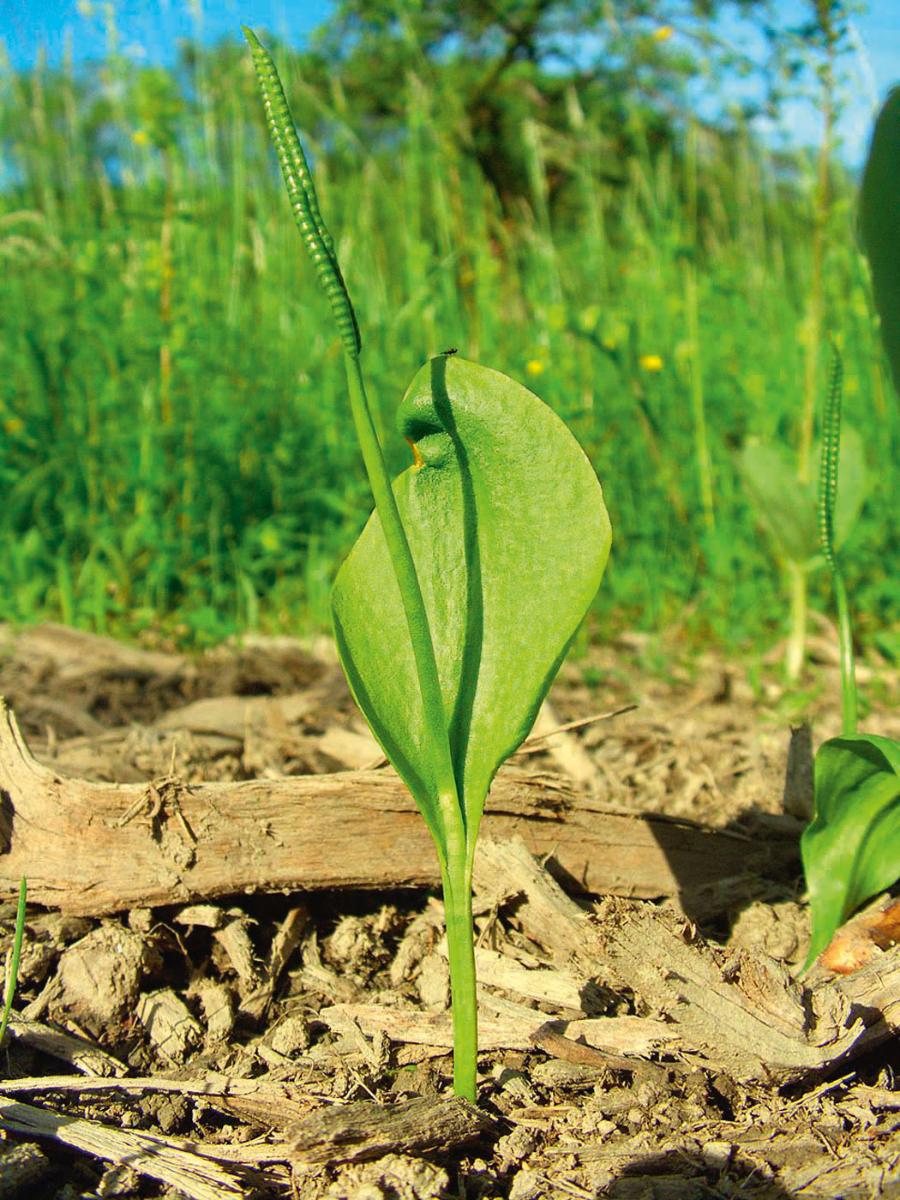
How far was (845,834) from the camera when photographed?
109cm

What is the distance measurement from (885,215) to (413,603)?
45 centimetres

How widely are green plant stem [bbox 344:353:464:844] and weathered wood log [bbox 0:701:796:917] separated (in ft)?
1.09

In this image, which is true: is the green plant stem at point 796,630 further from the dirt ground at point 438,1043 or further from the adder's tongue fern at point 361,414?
the adder's tongue fern at point 361,414

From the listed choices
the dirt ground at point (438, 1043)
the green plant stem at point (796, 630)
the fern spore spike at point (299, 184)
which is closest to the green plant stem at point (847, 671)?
the dirt ground at point (438, 1043)

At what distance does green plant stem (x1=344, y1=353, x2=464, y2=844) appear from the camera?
0.80 m

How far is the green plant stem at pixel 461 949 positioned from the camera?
0.89 metres

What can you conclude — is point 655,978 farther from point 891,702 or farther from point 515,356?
point 515,356

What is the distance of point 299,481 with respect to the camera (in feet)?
9.11

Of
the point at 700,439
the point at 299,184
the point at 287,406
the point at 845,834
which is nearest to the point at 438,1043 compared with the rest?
the point at 845,834

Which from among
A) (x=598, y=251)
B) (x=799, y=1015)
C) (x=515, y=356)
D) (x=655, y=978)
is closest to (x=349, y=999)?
(x=655, y=978)

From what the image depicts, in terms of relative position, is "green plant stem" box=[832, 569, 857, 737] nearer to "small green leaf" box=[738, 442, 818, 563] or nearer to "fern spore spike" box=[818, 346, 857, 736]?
"fern spore spike" box=[818, 346, 857, 736]

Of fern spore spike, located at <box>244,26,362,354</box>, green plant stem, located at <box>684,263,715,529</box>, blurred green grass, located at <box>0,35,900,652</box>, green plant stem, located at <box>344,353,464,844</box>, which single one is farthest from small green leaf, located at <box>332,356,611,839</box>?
green plant stem, located at <box>684,263,715,529</box>

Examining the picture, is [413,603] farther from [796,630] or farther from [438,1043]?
[796,630]

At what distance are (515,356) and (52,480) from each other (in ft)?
4.21
